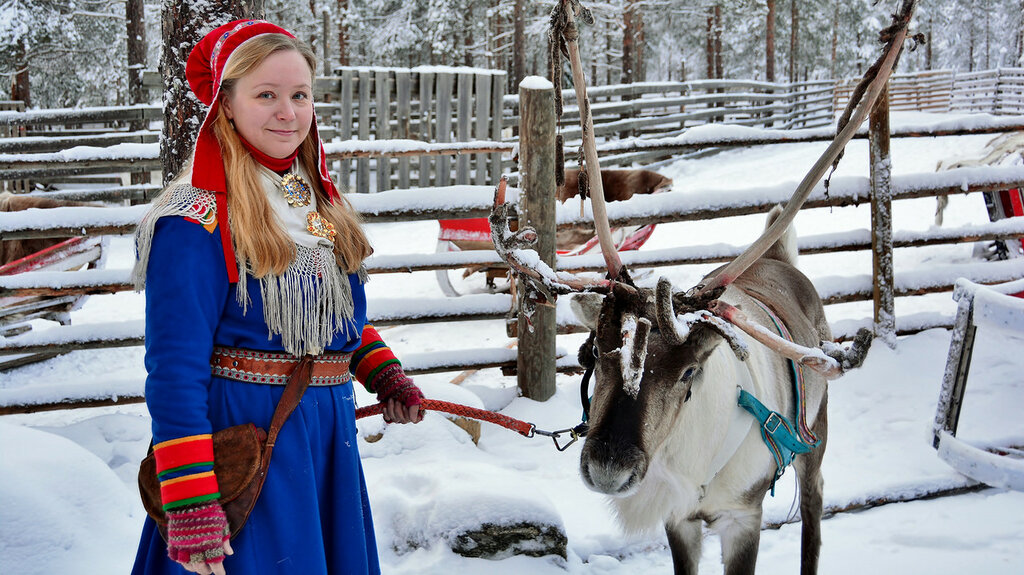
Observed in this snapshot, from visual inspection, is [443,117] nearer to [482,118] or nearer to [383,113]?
[482,118]

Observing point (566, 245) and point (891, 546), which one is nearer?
point (891, 546)

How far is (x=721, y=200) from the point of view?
461cm

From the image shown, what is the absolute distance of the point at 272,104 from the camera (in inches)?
62.5

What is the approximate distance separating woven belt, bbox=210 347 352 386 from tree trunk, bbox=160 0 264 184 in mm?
1814

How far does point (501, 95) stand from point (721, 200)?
7.70 m

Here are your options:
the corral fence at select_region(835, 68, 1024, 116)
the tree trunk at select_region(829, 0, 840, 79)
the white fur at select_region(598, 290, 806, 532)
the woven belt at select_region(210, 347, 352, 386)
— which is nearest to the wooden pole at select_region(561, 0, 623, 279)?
the white fur at select_region(598, 290, 806, 532)

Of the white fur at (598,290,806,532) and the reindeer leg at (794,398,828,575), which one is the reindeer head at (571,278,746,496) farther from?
the reindeer leg at (794,398,828,575)

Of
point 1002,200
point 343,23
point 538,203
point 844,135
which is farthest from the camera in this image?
point 343,23

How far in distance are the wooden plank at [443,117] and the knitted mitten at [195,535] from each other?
10121mm

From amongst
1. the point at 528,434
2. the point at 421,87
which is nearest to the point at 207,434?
the point at 528,434

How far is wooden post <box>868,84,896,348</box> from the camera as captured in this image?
15.4 feet

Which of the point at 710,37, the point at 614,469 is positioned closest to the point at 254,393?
the point at 614,469

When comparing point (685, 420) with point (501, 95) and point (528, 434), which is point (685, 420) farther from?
point (501, 95)

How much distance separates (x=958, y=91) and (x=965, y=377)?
1009 inches
